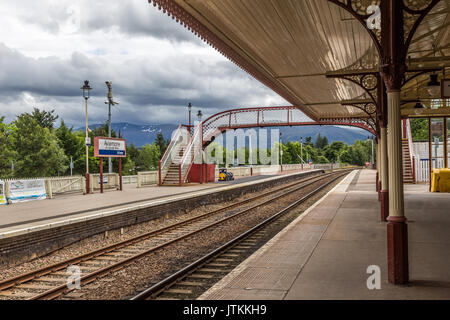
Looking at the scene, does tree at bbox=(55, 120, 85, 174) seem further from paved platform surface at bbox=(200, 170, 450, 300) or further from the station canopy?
paved platform surface at bbox=(200, 170, 450, 300)

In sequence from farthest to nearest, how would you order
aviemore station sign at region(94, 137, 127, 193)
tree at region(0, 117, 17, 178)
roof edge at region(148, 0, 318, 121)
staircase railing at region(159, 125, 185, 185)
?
tree at region(0, 117, 17, 178), staircase railing at region(159, 125, 185, 185), aviemore station sign at region(94, 137, 127, 193), roof edge at region(148, 0, 318, 121)

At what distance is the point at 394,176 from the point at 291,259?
106 inches

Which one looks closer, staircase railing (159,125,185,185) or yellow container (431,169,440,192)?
yellow container (431,169,440,192)

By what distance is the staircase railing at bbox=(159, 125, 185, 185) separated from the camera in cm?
2747

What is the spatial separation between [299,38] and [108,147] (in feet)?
49.2

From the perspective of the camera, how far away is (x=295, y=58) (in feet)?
38.8

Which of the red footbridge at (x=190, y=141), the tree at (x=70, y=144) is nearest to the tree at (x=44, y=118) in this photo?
the tree at (x=70, y=144)

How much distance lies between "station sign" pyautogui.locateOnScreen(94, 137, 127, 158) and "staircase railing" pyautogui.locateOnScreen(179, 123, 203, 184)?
5224 mm

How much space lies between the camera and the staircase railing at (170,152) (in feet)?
90.1

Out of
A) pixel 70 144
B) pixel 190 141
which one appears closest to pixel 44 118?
pixel 70 144

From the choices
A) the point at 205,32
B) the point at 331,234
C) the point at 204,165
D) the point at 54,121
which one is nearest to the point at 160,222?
the point at 331,234

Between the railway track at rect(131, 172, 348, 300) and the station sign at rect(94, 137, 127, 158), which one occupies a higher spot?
the station sign at rect(94, 137, 127, 158)

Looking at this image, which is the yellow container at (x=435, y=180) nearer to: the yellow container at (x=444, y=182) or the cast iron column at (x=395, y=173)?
the yellow container at (x=444, y=182)

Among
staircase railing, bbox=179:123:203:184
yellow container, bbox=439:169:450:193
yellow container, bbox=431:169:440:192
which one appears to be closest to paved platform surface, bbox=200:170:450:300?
yellow container, bbox=431:169:440:192
